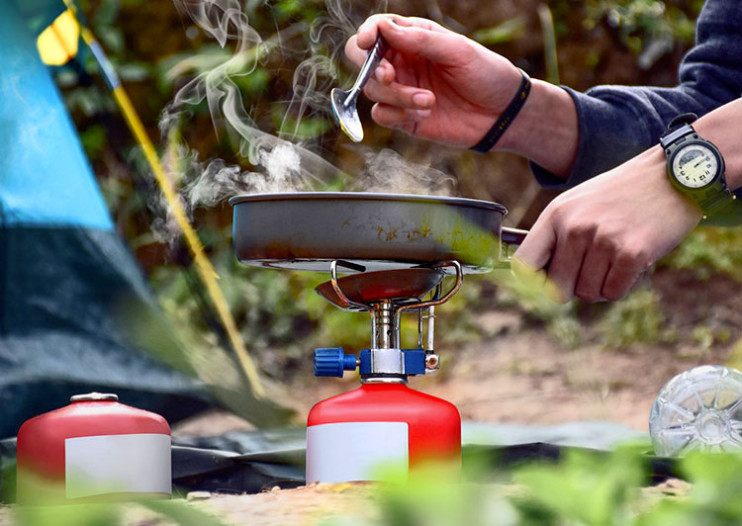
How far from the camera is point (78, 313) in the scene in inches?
79.2

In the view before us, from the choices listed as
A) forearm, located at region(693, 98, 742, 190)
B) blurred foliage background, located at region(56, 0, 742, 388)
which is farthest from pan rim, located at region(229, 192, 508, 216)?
blurred foliage background, located at region(56, 0, 742, 388)

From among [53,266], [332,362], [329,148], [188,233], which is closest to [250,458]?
[332,362]

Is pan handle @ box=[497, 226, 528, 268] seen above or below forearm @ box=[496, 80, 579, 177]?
below

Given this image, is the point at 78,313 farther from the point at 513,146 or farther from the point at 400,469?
the point at 400,469

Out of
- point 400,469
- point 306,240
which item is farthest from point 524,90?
point 400,469

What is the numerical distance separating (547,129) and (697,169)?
1.59ft

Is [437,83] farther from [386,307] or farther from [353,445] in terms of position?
[353,445]

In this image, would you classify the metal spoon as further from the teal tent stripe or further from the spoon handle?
the teal tent stripe

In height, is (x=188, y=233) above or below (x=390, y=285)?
above

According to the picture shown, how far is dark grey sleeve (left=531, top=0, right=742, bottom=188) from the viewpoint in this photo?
1589mm

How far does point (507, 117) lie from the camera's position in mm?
1628

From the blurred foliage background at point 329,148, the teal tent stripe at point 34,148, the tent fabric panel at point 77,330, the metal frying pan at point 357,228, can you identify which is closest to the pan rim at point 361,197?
the metal frying pan at point 357,228

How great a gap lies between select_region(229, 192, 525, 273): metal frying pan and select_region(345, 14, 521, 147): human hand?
0.49m

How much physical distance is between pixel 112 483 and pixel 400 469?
0.09 m
